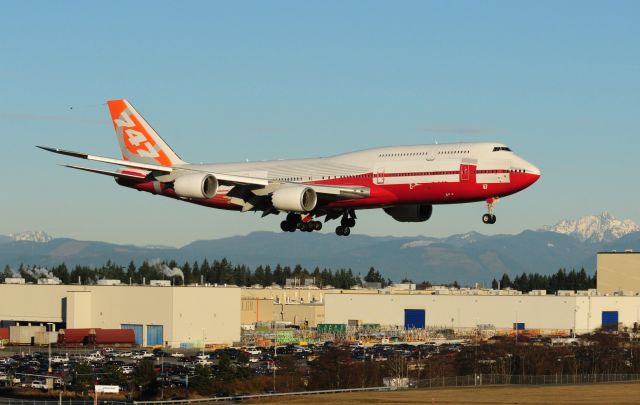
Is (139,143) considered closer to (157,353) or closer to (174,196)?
(174,196)

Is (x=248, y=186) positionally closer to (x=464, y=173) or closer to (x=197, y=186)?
(x=197, y=186)

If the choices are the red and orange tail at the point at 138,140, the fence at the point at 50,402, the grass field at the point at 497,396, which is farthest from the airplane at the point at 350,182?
the fence at the point at 50,402

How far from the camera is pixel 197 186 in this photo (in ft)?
330

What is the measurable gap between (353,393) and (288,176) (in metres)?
33.9

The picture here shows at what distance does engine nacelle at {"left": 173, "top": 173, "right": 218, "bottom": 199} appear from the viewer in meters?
101

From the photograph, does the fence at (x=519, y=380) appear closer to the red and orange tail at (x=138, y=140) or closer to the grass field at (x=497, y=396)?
the grass field at (x=497, y=396)

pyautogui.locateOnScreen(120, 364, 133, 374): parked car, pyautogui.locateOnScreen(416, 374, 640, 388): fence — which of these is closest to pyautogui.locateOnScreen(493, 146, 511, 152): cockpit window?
pyautogui.locateOnScreen(416, 374, 640, 388): fence

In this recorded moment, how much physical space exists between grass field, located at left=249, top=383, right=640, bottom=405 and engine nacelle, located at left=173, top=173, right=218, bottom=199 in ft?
87.5

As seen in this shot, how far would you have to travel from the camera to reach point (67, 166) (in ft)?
328

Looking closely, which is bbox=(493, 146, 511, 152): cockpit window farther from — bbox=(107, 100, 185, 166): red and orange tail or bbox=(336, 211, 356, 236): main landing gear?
bbox=(107, 100, 185, 166): red and orange tail

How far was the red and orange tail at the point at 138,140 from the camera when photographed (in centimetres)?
12231

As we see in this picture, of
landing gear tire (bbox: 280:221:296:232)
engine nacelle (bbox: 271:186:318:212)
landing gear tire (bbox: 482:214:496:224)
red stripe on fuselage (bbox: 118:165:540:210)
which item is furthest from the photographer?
landing gear tire (bbox: 280:221:296:232)

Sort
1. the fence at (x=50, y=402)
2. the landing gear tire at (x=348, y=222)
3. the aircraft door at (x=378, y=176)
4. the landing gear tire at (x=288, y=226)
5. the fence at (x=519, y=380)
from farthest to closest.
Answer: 1. the fence at (x=519, y=380)
2. the fence at (x=50, y=402)
3. the landing gear tire at (x=348, y=222)
4. the landing gear tire at (x=288, y=226)
5. the aircraft door at (x=378, y=176)

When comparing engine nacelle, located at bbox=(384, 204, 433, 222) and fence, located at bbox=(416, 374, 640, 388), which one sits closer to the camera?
engine nacelle, located at bbox=(384, 204, 433, 222)
